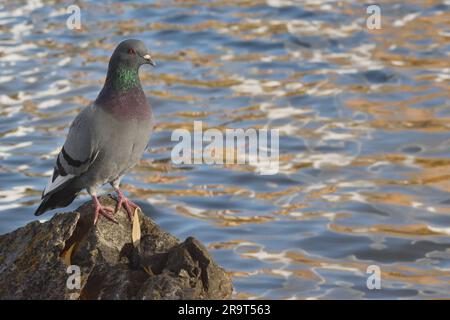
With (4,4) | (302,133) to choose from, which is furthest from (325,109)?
(4,4)

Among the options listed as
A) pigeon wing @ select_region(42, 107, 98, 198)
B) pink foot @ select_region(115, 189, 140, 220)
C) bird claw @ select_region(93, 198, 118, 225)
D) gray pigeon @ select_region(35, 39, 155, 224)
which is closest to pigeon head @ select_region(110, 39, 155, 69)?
gray pigeon @ select_region(35, 39, 155, 224)

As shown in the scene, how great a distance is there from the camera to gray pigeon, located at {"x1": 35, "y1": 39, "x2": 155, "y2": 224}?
8.88 metres

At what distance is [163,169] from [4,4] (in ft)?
36.3

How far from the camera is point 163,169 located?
16734 mm

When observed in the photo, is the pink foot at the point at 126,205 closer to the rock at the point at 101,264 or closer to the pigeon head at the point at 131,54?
the rock at the point at 101,264

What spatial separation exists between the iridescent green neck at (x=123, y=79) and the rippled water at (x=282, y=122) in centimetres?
418

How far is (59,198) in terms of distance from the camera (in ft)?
30.7

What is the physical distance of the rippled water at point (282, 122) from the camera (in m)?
14.0

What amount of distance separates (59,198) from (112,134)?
87 cm

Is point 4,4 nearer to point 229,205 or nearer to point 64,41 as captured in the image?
point 64,41

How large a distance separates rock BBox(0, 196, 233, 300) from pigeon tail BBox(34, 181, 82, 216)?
0.53 m

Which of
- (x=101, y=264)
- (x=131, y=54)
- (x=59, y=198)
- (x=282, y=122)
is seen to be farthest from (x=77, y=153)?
(x=282, y=122)

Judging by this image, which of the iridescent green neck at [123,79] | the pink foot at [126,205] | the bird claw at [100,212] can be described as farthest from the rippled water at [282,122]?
the iridescent green neck at [123,79]

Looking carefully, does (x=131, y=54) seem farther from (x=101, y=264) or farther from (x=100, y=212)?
(x=101, y=264)
